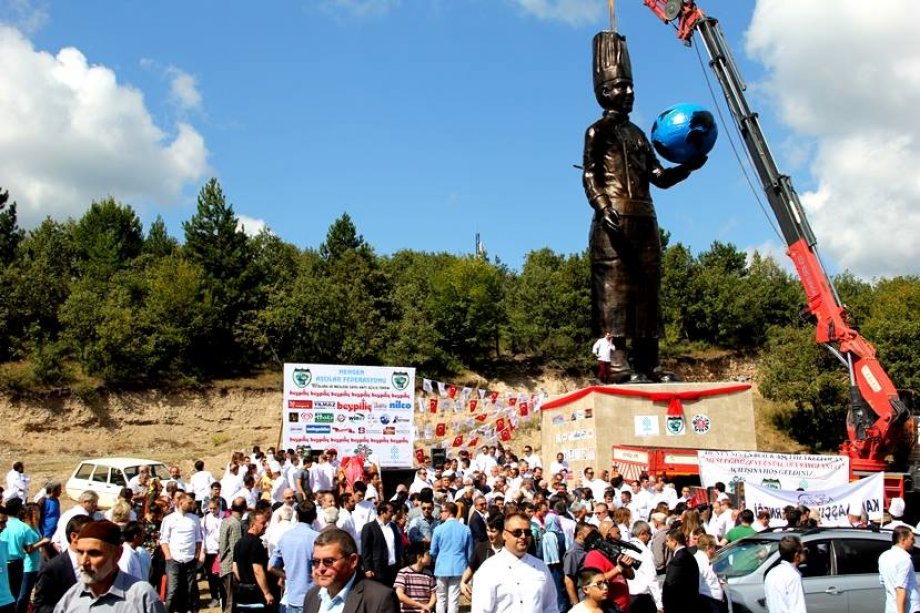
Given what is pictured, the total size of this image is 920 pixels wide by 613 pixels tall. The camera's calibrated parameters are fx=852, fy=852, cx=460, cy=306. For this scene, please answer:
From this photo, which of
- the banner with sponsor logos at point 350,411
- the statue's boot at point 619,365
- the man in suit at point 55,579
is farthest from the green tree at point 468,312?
the man in suit at point 55,579

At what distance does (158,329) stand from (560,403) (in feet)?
79.2

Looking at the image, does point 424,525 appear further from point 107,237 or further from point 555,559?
point 107,237

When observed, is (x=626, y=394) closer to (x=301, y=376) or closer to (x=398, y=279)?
(x=301, y=376)

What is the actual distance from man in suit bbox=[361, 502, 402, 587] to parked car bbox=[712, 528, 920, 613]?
11.9 feet

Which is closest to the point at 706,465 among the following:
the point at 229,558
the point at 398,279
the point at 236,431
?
the point at 229,558

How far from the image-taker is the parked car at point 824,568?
29.0 ft

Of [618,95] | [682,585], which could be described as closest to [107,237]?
[618,95]

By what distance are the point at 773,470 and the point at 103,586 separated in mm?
14299

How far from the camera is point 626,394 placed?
19.5 metres

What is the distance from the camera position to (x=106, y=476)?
829 inches

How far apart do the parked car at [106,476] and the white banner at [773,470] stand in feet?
42.0

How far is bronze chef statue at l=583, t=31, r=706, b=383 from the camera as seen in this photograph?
20.0 m

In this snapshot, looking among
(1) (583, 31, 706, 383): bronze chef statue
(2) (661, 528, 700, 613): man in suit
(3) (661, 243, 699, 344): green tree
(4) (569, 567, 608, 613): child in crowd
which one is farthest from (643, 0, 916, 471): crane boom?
(3) (661, 243, 699, 344): green tree

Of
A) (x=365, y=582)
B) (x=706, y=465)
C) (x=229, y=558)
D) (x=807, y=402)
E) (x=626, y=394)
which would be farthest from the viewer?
(x=807, y=402)
